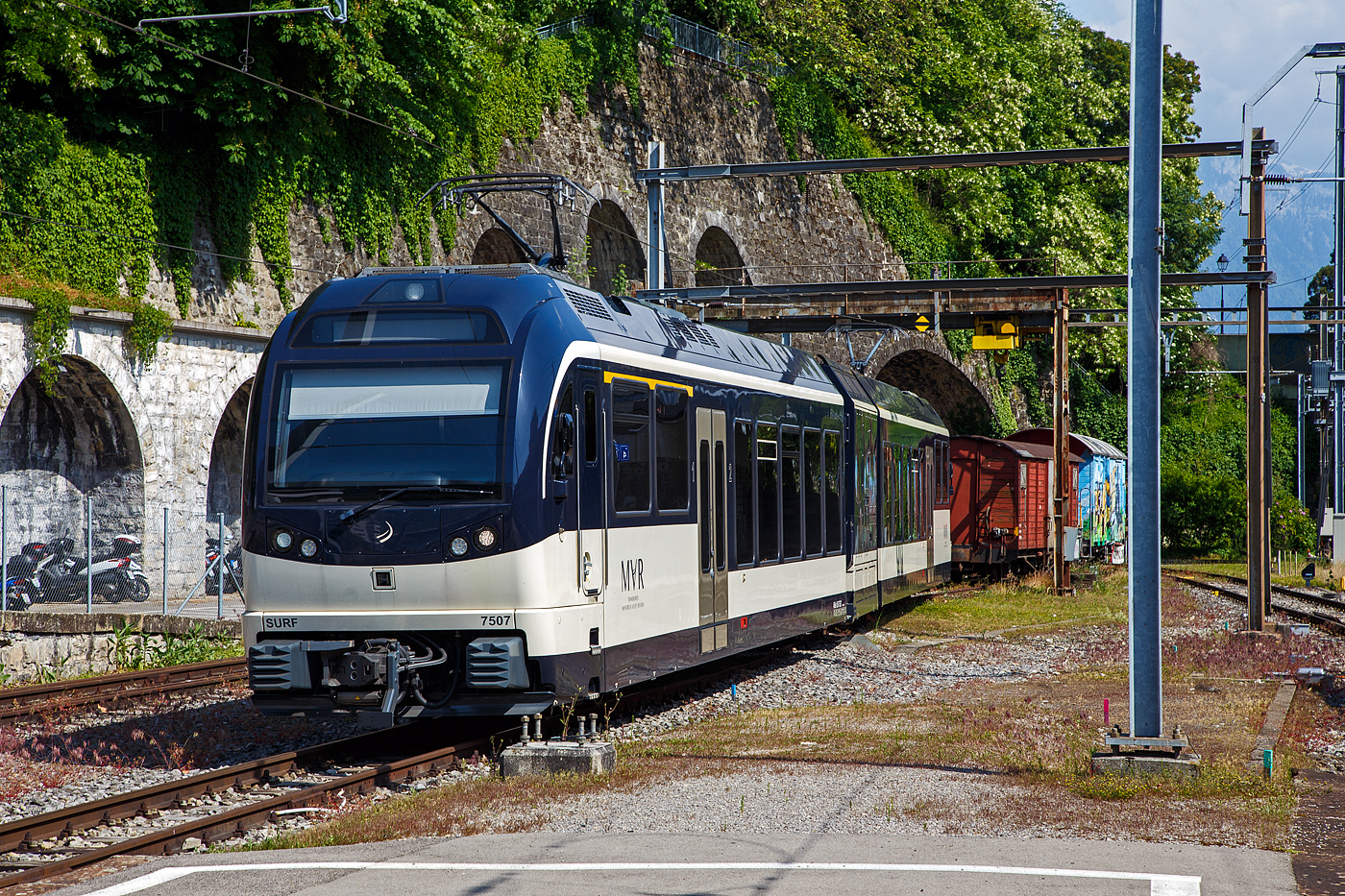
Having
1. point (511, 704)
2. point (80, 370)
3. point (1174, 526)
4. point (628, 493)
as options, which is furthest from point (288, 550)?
point (1174, 526)

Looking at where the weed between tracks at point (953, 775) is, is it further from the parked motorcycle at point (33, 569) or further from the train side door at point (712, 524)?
the parked motorcycle at point (33, 569)

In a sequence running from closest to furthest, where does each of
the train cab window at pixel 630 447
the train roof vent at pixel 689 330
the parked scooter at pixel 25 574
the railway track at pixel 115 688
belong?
the train cab window at pixel 630 447 < the train roof vent at pixel 689 330 < the railway track at pixel 115 688 < the parked scooter at pixel 25 574

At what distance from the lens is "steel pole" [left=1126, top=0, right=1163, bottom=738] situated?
896cm

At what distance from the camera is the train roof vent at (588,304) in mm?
10133

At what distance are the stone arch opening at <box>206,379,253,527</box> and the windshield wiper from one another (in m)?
14.7

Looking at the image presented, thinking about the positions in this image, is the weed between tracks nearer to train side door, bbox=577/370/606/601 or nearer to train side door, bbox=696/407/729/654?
train side door, bbox=696/407/729/654

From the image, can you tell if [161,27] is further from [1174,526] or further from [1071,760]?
[1174,526]

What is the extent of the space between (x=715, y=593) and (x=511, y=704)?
3460 mm

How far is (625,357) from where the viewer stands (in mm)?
10430

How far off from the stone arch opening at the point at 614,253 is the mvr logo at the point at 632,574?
22326 millimetres

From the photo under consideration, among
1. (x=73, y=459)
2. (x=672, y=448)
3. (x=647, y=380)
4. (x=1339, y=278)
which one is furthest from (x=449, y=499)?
(x=1339, y=278)

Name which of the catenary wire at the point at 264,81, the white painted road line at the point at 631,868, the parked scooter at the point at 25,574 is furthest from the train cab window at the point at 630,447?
the catenary wire at the point at 264,81

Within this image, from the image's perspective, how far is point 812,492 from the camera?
15047 millimetres

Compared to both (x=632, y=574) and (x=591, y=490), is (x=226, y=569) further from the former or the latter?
(x=591, y=490)
